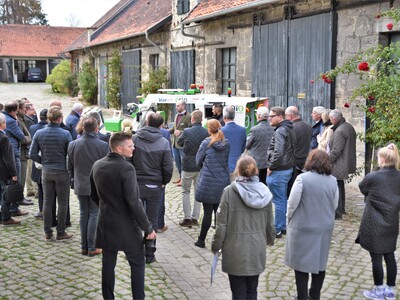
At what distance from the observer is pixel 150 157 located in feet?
20.4

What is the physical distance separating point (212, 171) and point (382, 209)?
220 cm

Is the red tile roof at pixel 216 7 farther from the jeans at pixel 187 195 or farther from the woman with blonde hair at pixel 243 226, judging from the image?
the woman with blonde hair at pixel 243 226

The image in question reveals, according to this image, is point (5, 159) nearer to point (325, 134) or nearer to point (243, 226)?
point (243, 226)

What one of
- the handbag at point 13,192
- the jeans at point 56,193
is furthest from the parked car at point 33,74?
the jeans at point 56,193

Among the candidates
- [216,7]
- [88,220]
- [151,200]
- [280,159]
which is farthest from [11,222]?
[216,7]

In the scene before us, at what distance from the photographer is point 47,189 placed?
6902mm

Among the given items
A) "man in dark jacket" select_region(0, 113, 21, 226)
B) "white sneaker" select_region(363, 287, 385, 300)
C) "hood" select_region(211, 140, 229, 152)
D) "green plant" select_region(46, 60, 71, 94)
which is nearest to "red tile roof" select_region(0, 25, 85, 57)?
"green plant" select_region(46, 60, 71, 94)

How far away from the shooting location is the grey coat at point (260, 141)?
7633 millimetres

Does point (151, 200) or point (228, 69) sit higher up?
point (228, 69)

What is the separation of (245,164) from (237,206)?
1.19 feet

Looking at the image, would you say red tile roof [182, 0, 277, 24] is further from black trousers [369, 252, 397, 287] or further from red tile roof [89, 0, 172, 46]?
black trousers [369, 252, 397, 287]

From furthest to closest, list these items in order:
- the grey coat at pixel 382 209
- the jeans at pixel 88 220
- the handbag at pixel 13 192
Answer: the handbag at pixel 13 192
the jeans at pixel 88 220
the grey coat at pixel 382 209

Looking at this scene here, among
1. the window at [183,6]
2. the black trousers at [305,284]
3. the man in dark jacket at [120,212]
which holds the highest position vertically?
the window at [183,6]

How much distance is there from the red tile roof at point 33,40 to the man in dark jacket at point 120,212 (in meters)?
43.2
